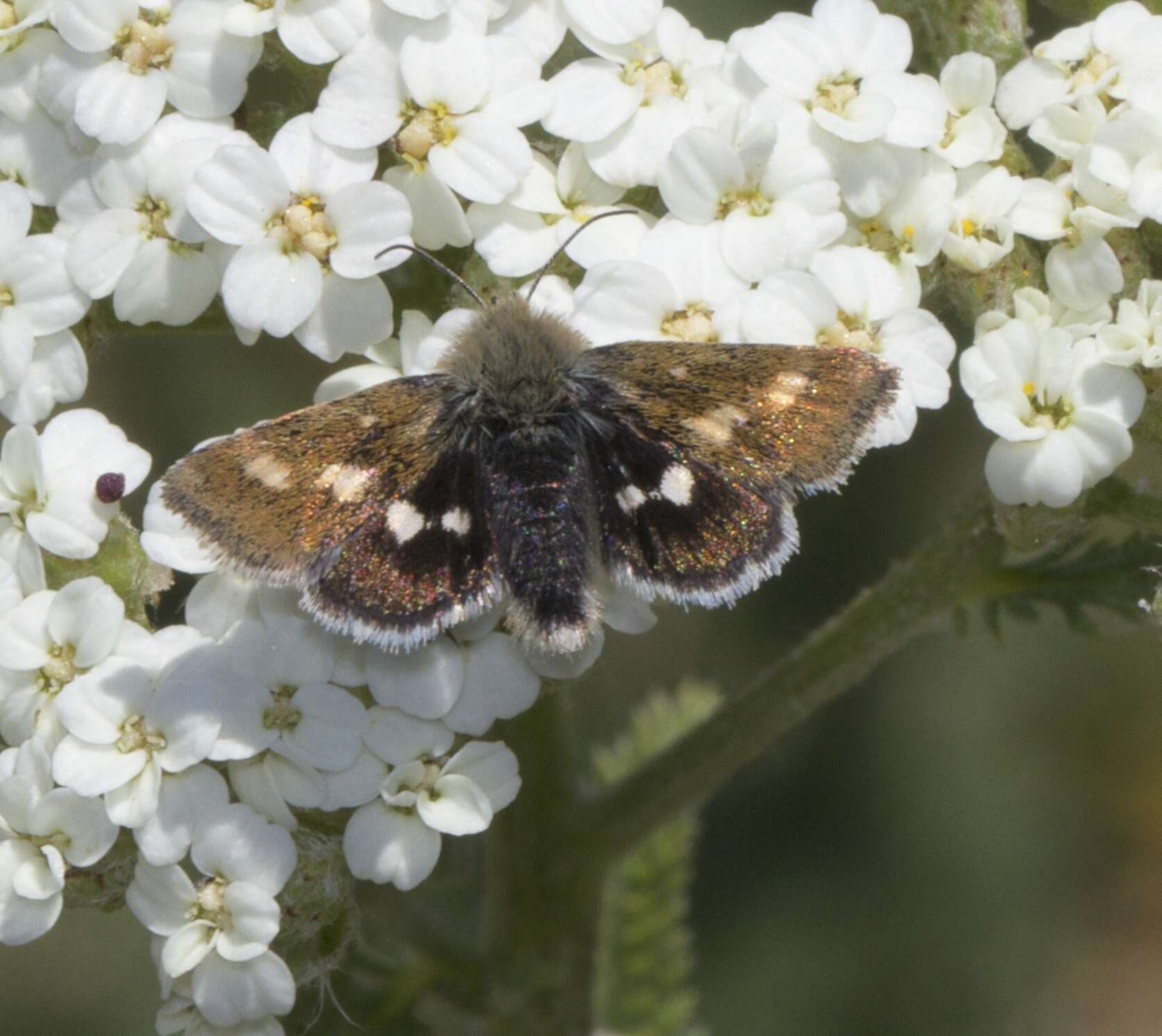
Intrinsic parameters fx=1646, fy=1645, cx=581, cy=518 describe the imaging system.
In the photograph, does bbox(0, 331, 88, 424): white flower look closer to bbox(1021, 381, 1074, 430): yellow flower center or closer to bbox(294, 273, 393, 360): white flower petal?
bbox(294, 273, 393, 360): white flower petal

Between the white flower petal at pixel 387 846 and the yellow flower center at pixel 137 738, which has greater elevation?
the yellow flower center at pixel 137 738

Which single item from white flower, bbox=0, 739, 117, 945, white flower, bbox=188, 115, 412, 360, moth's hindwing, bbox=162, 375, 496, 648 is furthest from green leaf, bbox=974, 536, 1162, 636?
white flower, bbox=0, 739, 117, 945

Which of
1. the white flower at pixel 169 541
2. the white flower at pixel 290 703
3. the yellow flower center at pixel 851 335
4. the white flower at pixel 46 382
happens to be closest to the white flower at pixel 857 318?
the yellow flower center at pixel 851 335

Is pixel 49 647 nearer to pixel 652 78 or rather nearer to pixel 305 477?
pixel 305 477

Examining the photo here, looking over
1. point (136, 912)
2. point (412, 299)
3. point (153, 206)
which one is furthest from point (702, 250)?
point (136, 912)

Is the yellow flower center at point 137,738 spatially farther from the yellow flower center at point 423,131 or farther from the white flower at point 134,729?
the yellow flower center at point 423,131

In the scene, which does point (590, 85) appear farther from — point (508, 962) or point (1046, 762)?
point (1046, 762)
